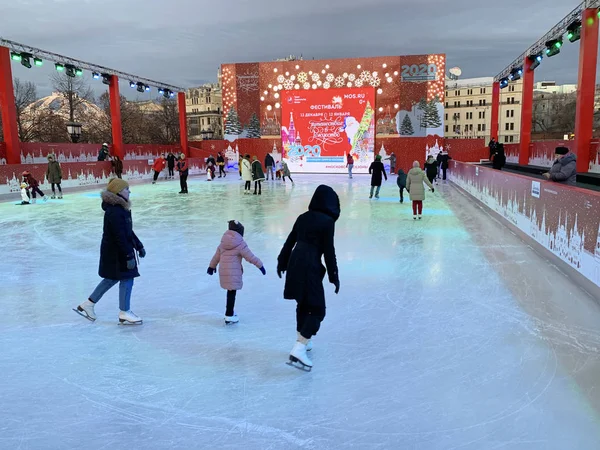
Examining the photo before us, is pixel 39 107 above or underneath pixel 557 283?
above

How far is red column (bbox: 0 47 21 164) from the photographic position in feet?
45.0

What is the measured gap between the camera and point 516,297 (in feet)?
13.4

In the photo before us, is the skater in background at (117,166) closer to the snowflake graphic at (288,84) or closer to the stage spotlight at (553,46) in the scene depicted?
the snowflake graphic at (288,84)

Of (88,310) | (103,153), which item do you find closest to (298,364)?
(88,310)

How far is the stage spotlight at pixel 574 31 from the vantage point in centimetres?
1163

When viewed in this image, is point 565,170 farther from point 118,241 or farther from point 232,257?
point 118,241

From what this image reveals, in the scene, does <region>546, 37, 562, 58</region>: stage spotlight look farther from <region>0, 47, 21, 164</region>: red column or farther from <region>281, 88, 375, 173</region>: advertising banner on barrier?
<region>0, 47, 21, 164</region>: red column

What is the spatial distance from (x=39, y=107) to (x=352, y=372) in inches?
1404

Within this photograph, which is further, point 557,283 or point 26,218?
point 26,218

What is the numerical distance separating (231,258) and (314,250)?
1.01 m

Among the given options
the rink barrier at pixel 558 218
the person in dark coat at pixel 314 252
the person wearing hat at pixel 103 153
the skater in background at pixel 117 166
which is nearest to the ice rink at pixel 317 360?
the rink barrier at pixel 558 218

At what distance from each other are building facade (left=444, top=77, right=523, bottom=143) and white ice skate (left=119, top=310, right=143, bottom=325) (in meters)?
72.9

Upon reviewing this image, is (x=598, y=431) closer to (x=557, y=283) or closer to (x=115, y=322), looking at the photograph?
(x=557, y=283)

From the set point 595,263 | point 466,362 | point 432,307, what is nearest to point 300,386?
point 466,362
